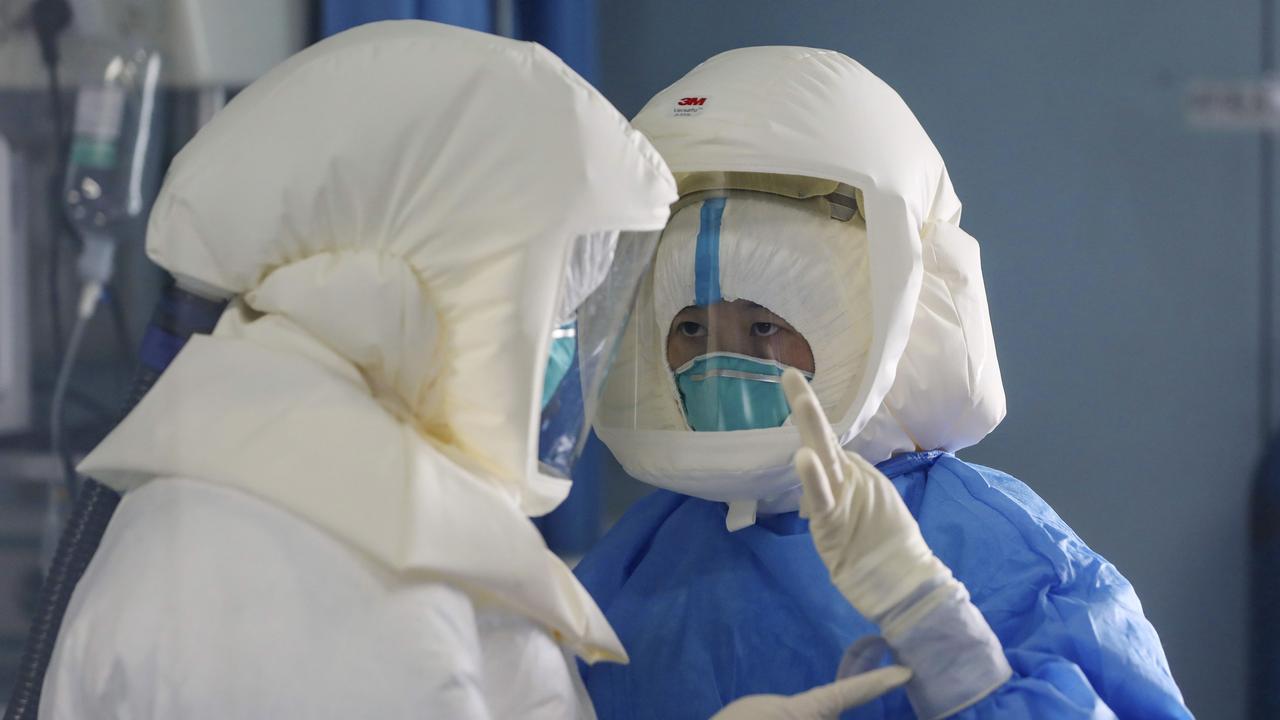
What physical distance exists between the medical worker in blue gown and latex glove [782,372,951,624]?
0.11 m

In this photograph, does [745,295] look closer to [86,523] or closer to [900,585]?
[900,585]

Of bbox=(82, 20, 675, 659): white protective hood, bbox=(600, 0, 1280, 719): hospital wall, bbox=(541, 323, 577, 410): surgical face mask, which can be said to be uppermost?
bbox=(82, 20, 675, 659): white protective hood

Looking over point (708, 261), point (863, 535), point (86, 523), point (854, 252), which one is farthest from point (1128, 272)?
point (86, 523)

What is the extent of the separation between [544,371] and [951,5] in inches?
53.2

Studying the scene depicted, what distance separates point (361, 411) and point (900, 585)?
0.49 metres

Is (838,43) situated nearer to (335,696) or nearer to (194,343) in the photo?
(194,343)

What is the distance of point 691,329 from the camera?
127cm

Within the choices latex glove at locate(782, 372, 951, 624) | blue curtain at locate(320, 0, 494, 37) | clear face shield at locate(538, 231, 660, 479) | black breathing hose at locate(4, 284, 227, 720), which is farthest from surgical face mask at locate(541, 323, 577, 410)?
blue curtain at locate(320, 0, 494, 37)

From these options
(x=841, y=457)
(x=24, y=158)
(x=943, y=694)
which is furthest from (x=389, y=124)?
(x=943, y=694)

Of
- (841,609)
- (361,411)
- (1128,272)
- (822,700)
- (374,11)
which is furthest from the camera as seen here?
(1128,272)

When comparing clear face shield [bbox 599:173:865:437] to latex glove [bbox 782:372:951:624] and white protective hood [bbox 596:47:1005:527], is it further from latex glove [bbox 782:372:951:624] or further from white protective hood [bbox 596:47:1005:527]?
latex glove [bbox 782:372:951:624]

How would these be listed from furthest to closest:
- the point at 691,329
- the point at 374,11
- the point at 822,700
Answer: the point at 374,11
the point at 691,329
the point at 822,700

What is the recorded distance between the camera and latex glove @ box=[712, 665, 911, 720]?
0.96 meters

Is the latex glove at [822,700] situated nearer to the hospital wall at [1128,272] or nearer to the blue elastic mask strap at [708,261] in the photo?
the blue elastic mask strap at [708,261]
